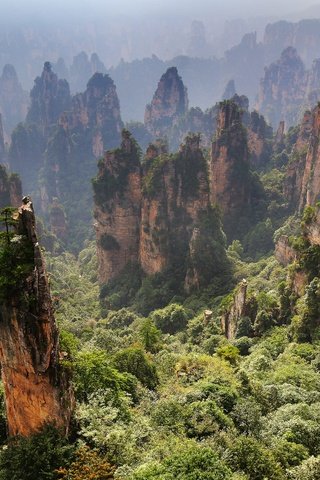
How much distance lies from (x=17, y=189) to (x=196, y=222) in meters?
26.9

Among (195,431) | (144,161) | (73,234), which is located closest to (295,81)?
(73,234)

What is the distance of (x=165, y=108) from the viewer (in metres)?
137

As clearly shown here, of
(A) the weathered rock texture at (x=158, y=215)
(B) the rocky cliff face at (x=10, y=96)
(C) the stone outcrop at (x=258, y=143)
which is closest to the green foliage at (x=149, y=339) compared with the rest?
(A) the weathered rock texture at (x=158, y=215)

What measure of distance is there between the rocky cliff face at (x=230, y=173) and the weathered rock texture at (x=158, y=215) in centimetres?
1392

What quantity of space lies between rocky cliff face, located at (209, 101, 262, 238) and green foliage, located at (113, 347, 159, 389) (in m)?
44.8

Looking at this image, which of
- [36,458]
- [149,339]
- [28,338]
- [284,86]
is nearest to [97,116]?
[284,86]

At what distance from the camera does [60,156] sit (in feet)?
384

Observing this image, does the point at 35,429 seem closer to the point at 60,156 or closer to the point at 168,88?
the point at 60,156

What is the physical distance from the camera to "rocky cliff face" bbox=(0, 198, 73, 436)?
14945mm

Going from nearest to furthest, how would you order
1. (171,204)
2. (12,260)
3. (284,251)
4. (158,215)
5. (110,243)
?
(12,260) < (284,251) < (158,215) < (171,204) < (110,243)

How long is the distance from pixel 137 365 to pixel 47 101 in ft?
401

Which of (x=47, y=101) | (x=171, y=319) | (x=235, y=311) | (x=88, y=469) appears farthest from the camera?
(x=47, y=101)

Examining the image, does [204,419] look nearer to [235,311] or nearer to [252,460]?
[252,460]

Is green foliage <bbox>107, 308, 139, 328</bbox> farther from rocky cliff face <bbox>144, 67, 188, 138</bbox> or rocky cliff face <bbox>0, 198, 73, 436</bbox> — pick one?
rocky cliff face <bbox>144, 67, 188, 138</bbox>
